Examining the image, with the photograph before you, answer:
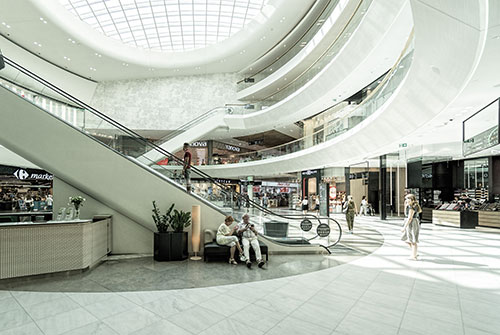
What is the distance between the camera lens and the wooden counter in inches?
544

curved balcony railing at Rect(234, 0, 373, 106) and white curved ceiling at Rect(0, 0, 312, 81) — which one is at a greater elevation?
white curved ceiling at Rect(0, 0, 312, 81)

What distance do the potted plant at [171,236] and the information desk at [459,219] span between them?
1382 centimetres

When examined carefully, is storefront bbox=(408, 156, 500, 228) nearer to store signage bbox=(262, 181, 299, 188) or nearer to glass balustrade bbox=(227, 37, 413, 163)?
glass balustrade bbox=(227, 37, 413, 163)

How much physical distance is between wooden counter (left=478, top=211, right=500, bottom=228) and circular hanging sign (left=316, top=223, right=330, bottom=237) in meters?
11.0

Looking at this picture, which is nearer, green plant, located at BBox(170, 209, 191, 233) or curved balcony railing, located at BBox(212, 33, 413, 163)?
green plant, located at BBox(170, 209, 191, 233)

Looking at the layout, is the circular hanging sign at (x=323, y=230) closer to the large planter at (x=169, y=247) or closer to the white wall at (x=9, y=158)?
the large planter at (x=169, y=247)

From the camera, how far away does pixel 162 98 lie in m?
30.4

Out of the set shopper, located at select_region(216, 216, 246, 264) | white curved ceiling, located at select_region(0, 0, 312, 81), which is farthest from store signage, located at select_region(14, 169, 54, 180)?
shopper, located at select_region(216, 216, 246, 264)

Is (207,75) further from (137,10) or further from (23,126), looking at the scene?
(23,126)

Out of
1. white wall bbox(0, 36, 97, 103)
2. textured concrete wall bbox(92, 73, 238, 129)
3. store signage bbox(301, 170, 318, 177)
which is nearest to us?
white wall bbox(0, 36, 97, 103)

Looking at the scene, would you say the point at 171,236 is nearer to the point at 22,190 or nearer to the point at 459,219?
the point at 459,219

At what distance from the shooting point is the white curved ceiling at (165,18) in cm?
2473

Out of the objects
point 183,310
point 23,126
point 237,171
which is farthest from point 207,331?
point 237,171

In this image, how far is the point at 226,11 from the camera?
27.4 m
